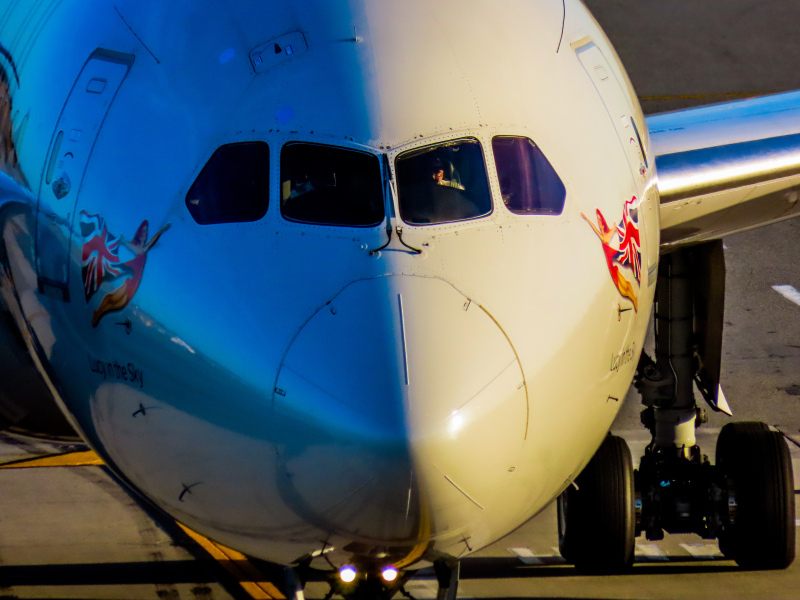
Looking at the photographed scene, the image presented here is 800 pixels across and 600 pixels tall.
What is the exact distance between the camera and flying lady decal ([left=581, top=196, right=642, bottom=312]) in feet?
17.0

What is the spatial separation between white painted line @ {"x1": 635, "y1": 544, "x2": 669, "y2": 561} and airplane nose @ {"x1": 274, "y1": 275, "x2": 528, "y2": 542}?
5.39m

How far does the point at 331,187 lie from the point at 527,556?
5450mm

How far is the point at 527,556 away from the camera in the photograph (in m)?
9.35

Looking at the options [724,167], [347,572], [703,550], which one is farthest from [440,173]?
[703,550]

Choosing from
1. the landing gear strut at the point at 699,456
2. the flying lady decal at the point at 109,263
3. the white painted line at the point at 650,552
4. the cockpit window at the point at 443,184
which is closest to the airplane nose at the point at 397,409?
the cockpit window at the point at 443,184

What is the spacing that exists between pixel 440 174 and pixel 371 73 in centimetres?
54

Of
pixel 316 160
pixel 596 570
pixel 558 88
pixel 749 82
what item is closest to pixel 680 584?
pixel 596 570

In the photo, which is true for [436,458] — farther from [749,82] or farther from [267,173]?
[749,82]

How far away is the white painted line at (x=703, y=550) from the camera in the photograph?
A: 943cm

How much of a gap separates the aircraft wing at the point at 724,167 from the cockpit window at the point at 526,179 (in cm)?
297

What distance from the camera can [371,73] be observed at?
489 cm

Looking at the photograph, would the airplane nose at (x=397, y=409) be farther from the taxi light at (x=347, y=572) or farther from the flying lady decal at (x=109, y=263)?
the flying lady decal at (x=109, y=263)

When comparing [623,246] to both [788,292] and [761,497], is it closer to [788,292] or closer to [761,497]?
[761,497]

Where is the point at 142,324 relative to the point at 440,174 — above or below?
below
